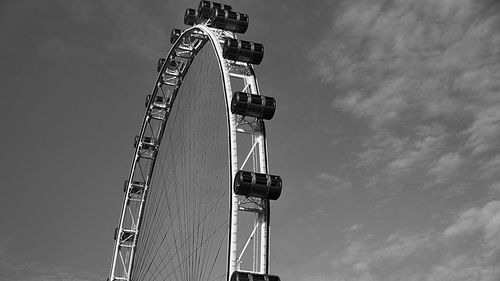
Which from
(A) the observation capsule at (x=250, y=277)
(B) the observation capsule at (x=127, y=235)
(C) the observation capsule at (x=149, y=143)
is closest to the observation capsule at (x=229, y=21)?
(C) the observation capsule at (x=149, y=143)

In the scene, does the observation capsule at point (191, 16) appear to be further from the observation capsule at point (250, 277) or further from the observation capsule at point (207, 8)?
the observation capsule at point (250, 277)

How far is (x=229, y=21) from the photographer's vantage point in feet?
109

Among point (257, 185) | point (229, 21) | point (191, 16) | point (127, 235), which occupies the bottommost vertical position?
point (257, 185)

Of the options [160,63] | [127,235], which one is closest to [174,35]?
[160,63]

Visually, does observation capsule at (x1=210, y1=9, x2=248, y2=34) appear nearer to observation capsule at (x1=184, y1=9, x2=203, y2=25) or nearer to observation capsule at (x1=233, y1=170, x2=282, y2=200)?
observation capsule at (x1=184, y1=9, x2=203, y2=25)

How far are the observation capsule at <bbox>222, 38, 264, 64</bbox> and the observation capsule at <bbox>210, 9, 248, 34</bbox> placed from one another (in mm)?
3282

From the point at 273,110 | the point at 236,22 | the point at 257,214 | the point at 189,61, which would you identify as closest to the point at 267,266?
the point at 257,214

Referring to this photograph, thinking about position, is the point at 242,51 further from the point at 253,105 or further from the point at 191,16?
the point at 191,16

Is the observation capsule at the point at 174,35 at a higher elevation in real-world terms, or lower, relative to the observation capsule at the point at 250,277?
higher

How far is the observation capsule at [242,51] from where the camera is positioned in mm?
29375

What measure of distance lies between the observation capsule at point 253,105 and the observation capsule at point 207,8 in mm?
9596

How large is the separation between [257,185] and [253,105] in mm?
4548

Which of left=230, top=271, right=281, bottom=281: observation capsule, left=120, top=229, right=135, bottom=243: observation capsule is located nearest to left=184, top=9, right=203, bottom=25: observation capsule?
left=120, top=229, right=135, bottom=243: observation capsule

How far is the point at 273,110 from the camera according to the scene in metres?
28.2
